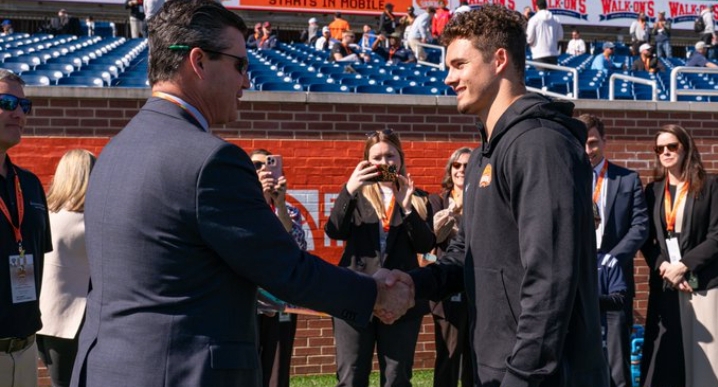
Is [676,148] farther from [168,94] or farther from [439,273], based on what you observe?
[168,94]

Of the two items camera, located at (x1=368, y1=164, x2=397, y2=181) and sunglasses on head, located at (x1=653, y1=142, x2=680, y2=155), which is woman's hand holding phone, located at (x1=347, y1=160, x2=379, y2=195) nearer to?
camera, located at (x1=368, y1=164, x2=397, y2=181)

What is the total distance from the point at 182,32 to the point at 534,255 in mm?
1356

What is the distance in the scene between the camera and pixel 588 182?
303 centimetres

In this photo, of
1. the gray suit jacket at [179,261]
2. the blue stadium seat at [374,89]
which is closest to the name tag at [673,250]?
the gray suit jacket at [179,261]

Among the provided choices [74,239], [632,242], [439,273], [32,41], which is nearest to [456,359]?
[632,242]

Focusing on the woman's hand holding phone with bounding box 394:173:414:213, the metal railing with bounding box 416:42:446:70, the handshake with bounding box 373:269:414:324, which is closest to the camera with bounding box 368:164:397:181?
the woman's hand holding phone with bounding box 394:173:414:213

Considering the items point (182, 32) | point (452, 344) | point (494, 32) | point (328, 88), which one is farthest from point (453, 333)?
point (328, 88)

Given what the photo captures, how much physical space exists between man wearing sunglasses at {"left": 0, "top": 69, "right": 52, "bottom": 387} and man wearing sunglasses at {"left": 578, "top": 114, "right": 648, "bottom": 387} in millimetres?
3935

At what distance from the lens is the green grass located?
8.19 m

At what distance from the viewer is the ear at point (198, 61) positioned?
9.75 ft

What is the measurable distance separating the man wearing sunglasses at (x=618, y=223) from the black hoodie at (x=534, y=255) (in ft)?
11.9

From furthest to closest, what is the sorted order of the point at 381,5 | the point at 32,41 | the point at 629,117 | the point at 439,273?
the point at 381,5 → the point at 32,41 → the point at 629,117 → the point at 439,273

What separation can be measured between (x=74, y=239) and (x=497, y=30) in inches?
141

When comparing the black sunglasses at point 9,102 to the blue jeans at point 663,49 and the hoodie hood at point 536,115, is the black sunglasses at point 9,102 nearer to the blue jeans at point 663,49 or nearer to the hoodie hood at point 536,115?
the hoodie hood at point 536,115
